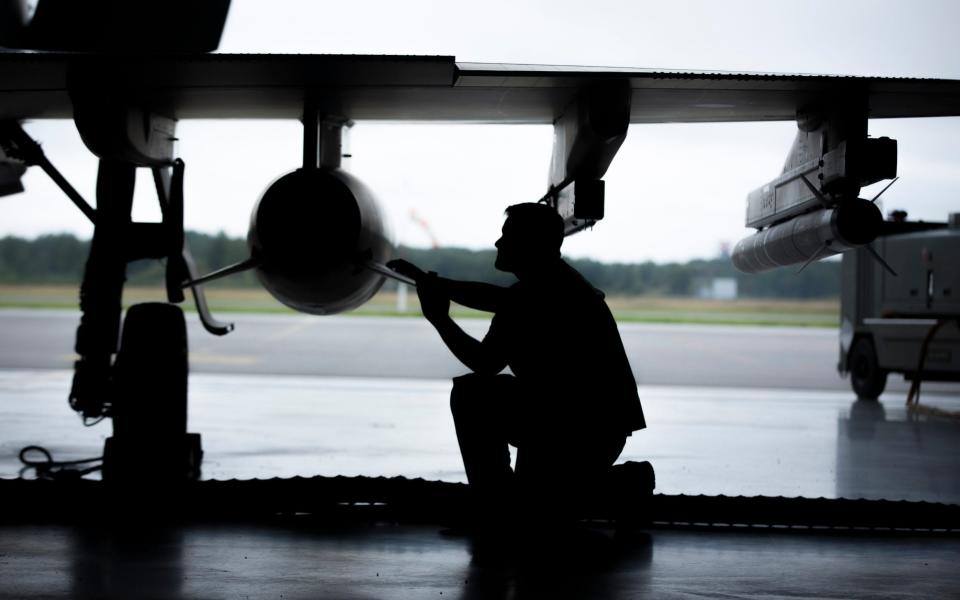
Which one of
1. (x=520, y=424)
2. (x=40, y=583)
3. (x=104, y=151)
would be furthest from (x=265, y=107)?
(x=40, y=583)

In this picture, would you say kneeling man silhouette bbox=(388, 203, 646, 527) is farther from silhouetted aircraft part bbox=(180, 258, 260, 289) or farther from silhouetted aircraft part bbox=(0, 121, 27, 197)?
silhouetted aircraft part bbox=(0, 121, 27, 197)

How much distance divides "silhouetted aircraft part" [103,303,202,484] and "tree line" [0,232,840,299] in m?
5.95

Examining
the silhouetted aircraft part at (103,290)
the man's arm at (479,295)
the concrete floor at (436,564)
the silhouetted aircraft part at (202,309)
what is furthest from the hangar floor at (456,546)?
the man's arm at (479,295)

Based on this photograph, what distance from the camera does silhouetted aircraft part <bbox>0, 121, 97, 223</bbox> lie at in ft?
17.3

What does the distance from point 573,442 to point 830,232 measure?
1.79m

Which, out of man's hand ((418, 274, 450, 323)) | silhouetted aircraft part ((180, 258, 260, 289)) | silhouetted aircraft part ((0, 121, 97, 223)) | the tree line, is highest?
the tree line

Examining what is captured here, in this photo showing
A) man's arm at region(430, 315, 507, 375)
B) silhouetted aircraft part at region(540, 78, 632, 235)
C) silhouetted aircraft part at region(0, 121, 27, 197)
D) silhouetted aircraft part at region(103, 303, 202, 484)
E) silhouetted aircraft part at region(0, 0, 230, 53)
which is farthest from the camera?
silhouetted aircraft part at region(0, 0, 230, 53)

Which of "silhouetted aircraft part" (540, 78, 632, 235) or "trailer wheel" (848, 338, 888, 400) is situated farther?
"trailer wheel" (848, 338, 888, 400)

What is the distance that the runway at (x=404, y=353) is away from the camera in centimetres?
1412

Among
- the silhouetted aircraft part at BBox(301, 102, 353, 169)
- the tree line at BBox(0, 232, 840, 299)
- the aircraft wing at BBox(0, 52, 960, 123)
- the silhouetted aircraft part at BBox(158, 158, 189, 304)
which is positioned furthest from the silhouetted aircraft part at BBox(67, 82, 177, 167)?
the tree line at BBox(0, 232, 840, 299)

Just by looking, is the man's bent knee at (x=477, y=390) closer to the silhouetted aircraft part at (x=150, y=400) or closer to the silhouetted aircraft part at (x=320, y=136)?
the silhouetted aircraft part at (x=150, y=400)

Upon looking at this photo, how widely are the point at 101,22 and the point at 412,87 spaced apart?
2.75m

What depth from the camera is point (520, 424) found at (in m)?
3.81

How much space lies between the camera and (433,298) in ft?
11.9
